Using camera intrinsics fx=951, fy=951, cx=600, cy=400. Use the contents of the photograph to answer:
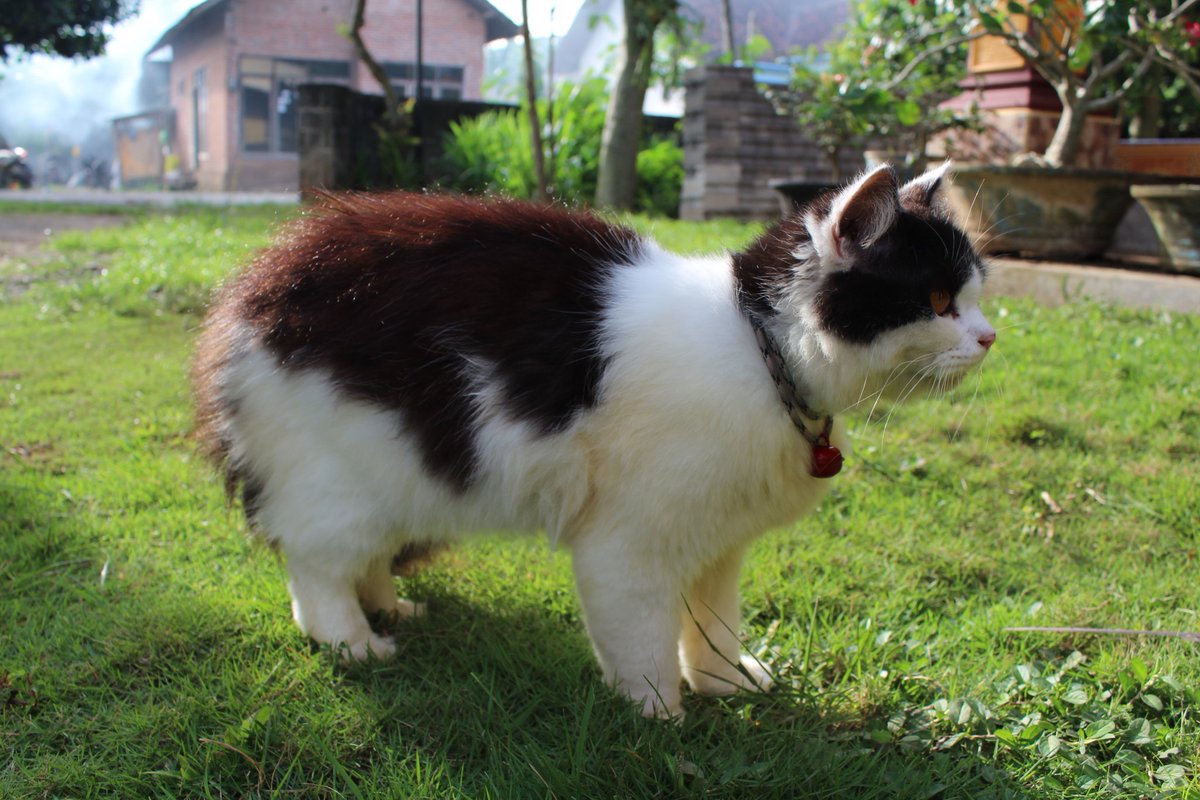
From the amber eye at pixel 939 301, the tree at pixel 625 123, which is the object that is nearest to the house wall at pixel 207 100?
the tree at pixel 625 123

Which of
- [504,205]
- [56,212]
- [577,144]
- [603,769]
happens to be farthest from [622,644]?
[56,212]

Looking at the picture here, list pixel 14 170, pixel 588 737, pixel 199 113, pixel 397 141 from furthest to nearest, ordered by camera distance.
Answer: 1. pixel 199 113
2. pixel 14 170
3. pixel 397 141
4. pixel 588 737

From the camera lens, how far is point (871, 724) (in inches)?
80.4

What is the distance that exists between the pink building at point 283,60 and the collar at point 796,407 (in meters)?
26.2

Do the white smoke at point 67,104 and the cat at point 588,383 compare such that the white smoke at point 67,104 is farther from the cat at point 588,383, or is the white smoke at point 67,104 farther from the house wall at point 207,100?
the cat at point 588,383

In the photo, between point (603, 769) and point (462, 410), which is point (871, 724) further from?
point (462, 410)

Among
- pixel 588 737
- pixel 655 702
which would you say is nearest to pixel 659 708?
pixel 655 702

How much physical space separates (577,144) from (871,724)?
9.98 meters

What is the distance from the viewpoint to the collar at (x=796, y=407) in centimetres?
190

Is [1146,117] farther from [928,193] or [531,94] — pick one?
[928,193]

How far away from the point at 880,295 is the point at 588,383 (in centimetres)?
60

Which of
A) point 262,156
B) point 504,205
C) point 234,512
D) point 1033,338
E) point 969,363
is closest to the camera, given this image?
point 969,363

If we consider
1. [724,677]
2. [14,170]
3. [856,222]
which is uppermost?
[14,170]

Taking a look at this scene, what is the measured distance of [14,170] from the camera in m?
25.1
